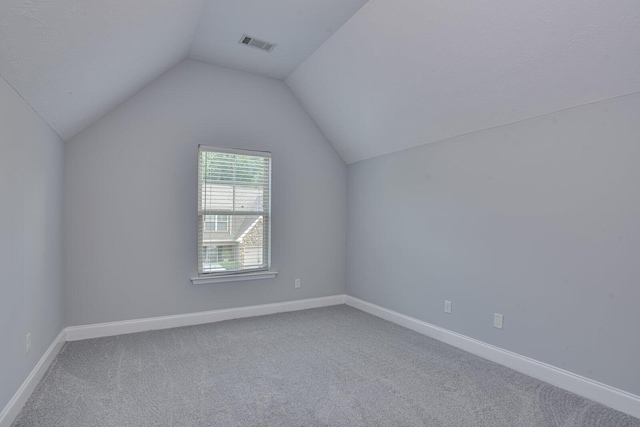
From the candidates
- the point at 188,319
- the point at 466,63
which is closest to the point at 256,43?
the point at 466,63

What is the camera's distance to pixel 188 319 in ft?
12.7

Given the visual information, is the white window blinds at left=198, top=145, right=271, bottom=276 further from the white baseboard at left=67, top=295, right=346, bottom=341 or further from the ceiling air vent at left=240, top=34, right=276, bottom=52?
the ceiling air vent at left=240, top=34, right=276, bottom=52

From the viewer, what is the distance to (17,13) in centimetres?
145

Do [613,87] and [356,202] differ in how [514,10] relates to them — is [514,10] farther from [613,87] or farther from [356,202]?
[356,202]

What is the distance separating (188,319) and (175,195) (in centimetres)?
136

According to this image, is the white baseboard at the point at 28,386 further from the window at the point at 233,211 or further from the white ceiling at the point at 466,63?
the white ceiling at the point at 466,63

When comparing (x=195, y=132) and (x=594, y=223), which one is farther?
(x=195, y=132)

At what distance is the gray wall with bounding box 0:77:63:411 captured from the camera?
6.28ft

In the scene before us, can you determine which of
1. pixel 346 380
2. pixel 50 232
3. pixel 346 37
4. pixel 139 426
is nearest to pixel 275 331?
pixel 346 380

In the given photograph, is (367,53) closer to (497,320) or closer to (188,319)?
(497,320)

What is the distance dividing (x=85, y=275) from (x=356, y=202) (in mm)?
3145

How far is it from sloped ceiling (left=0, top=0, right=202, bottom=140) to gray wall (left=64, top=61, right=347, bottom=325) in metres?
0.35

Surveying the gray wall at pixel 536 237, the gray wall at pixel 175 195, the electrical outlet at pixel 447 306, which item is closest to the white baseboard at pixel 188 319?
the gray wall at pixel 175 195

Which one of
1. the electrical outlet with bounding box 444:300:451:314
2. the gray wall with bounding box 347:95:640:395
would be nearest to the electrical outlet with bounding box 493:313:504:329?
the gray wall with bounding box 347:95:640:395
